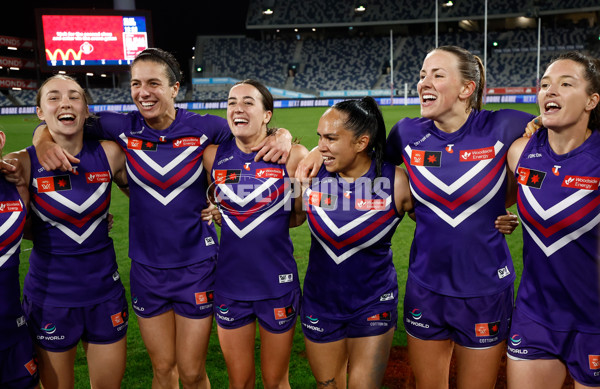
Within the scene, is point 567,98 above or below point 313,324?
above

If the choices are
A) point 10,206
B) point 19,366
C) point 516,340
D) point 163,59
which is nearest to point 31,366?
point 19,366

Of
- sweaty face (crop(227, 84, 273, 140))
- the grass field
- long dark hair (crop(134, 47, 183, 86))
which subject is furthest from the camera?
the grass field

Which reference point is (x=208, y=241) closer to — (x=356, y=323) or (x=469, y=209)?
(x=356, y=323)

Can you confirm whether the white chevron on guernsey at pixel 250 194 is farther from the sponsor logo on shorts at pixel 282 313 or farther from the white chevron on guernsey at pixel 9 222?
the white chevron on guernsey at pixel 9 222

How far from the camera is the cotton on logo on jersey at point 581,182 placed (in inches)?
107

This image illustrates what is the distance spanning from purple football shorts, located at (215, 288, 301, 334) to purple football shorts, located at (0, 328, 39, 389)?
1.15 m

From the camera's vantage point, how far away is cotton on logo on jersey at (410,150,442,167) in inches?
128

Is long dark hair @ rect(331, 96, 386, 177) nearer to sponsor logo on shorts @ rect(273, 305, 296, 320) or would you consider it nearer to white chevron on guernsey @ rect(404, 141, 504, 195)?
white chevron on guernsey @ rect(404, 141, 504, 195)

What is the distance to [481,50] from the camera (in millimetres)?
46344

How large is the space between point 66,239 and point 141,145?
0.82 m

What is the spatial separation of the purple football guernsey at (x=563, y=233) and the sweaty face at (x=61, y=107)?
282cm

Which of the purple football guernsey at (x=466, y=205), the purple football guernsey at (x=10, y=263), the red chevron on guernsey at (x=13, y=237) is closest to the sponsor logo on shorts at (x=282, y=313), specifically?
the purple football guernsey at (x=466, y=205)

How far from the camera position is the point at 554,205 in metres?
2.78

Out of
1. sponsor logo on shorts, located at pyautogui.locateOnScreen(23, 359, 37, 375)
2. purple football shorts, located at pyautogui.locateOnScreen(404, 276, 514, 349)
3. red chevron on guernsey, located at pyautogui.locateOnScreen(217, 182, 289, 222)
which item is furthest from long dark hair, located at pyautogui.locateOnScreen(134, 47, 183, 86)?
purple football shorts, located at pyautogui.locateOnScreen(404, 276, 514, 349)
